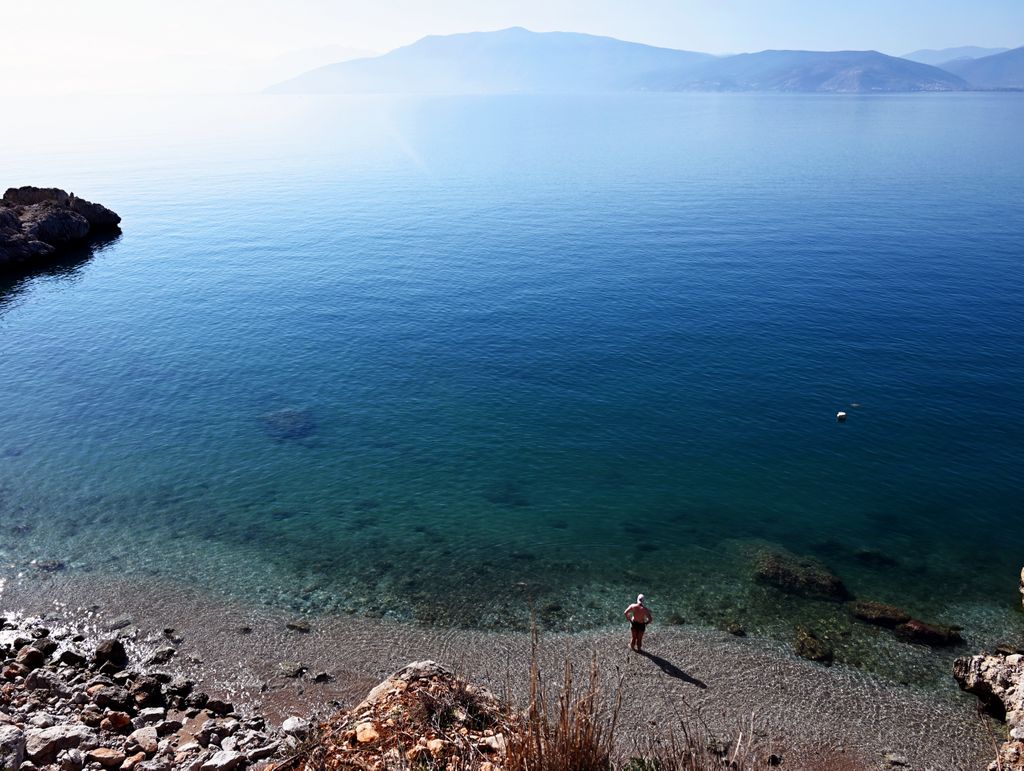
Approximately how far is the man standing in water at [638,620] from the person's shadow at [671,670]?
44 cm

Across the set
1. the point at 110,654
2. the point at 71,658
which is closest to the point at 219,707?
the point at 110,654

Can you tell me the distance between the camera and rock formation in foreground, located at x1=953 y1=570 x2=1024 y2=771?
2108 centimetres

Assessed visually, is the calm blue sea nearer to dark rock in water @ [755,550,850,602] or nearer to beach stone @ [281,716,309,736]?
dark rock in water @ [755,550,850,602]

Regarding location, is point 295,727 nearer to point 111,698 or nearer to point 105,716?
point 105,716

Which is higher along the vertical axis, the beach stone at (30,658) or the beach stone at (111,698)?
the beach stone at (30,658)

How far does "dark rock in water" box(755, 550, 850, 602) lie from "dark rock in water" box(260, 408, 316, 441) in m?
26.9

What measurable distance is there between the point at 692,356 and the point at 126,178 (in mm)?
124932

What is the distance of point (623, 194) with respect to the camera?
108 m

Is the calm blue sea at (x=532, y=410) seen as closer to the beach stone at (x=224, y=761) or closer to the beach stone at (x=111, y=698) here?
the beach stone at (x=111, y=698)

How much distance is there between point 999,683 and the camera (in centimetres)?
2242

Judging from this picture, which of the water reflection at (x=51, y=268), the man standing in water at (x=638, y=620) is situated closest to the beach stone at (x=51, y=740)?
the man standing in water at (x=638, y=620)

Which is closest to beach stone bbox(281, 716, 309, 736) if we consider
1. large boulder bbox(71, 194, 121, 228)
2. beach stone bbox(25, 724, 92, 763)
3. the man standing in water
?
beach stone bbox(25, 724, 92, 763)

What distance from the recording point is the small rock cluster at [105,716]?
1766 cm

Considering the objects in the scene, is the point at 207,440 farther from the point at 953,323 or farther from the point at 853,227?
the point at 853,227
